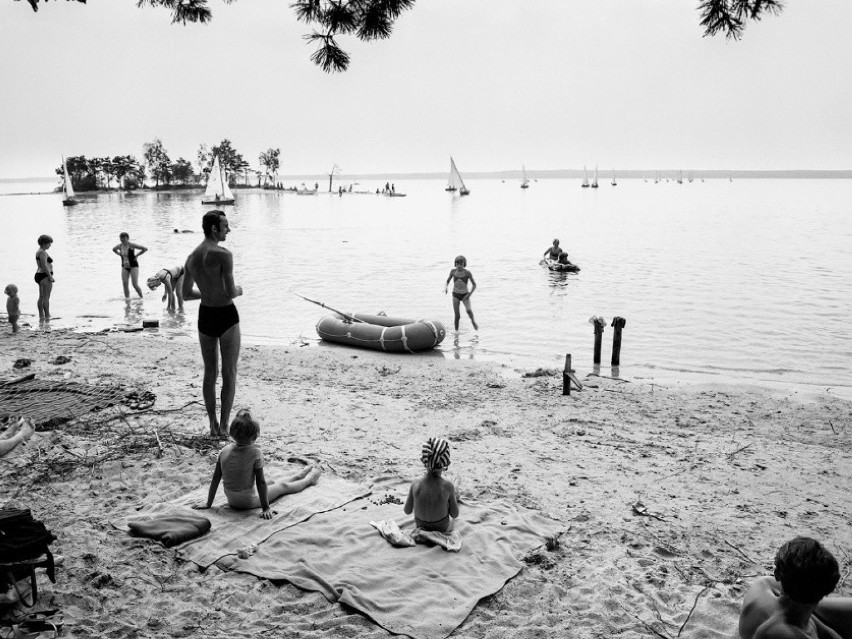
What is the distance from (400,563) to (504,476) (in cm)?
177

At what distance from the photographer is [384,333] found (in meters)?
11.8

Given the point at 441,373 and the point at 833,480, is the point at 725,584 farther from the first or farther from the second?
the point at 441,373

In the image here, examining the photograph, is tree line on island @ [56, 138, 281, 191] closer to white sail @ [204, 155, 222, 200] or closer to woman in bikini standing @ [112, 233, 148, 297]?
white sail @ [204, 155, 222, 200]

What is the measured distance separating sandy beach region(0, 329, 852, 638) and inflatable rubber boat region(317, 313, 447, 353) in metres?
1.51

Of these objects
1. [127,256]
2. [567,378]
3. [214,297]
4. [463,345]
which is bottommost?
[463,345]

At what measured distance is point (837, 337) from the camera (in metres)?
14.1

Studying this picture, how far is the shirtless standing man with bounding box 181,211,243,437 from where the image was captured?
18.2 feet

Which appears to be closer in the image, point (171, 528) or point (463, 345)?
point (171, 528)

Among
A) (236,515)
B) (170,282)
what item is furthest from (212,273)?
(170,282)

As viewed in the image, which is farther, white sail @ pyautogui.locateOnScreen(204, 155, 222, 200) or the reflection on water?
white sail @ pyautogui.locateOnScreen(204, 155, 222, 200)

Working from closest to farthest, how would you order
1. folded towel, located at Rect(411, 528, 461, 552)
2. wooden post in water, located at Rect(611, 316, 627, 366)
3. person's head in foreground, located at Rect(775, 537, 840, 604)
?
person's head in foreground, located at Rect(775, 537, 840, 604)
folded towel, located at Rect(411, 528, 461, 552)
wooden post in water, located at Rect(611, 316, 627, 366)

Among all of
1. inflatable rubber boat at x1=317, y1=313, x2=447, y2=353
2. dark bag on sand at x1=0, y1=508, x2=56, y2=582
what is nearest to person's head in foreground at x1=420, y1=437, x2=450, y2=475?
dark bag on sand at x1=0, y1=508, x2=56, y2=582

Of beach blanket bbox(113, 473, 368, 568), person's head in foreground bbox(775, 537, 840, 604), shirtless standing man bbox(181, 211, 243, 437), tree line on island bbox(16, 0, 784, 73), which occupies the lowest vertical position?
beach blanket bbox(113, 473, 368, 568)

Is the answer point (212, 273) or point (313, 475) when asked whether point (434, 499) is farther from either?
point (212, 273)
